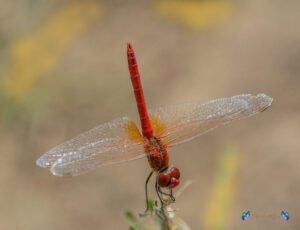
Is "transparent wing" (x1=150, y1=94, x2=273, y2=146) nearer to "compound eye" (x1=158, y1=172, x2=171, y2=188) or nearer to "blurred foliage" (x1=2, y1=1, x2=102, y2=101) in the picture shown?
"compound eye" (x1=158, y1=172, x2=171, y2=188)

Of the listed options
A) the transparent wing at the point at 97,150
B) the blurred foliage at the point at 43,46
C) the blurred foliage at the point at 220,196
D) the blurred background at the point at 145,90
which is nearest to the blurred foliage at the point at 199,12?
the blurred background at the point at 145,90

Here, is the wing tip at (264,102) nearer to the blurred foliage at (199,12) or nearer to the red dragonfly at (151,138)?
the red dragonfly at (151,138)

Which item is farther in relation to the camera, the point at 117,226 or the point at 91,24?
the point at 91,24

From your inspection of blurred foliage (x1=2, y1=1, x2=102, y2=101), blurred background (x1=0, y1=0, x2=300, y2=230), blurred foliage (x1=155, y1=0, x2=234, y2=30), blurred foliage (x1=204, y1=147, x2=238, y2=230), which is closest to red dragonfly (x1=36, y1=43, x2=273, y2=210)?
blurred foliage (x1=204, y1=147, x2=238, y2=230)

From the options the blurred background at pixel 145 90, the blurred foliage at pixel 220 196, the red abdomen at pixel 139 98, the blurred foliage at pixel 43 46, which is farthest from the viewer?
the blurred foliage at pixel 43 46

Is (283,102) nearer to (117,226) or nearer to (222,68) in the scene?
(222,68)

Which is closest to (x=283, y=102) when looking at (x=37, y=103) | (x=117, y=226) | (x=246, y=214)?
(x=117, y=226)

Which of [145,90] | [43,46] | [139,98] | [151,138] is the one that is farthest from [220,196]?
[43,46]

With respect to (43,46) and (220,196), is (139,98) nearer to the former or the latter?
(220,196)
